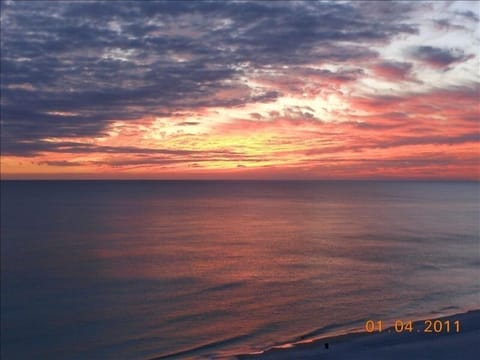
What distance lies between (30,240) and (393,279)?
5516cm

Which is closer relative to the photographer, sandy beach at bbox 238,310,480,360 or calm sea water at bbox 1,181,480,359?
sandy beach at bbox 238,310,480,360

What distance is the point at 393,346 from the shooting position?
26094 millimetres

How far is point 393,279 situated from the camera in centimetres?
4681

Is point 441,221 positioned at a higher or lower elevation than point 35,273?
lower

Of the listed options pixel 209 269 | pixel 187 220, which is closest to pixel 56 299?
pixel 209 269

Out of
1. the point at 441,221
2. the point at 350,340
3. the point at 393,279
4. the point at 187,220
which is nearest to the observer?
the point at 350,340

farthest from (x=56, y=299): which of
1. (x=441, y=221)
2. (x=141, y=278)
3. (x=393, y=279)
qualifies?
(x=441, y=221)

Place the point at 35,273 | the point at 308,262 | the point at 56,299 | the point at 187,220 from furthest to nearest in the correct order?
the point at 187,220 < the point at 308,262 < the point at 35,273 < the point at 56,299

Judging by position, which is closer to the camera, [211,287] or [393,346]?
[393,346]

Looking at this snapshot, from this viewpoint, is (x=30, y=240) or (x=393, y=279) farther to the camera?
(x=30, y=240)

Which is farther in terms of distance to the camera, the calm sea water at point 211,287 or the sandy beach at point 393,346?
the calm sea water at point 211,287

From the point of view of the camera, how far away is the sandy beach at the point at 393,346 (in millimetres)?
24531

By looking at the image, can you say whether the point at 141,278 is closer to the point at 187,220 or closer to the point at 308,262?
the point at 308,262

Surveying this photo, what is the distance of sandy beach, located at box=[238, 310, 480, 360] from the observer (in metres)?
24.5
